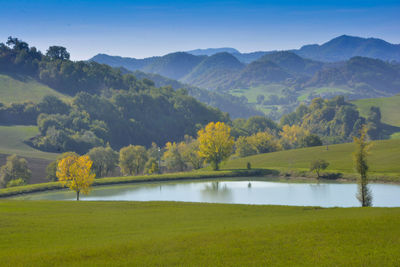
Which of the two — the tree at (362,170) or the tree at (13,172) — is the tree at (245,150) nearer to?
the tree at (13,172)

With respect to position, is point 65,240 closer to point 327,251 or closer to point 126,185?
point 327,251

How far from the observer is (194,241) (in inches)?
905

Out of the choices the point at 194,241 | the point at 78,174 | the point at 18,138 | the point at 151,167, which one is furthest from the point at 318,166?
the point at 18,138

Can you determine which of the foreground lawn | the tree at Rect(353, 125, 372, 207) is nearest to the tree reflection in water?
the tree at Rect(353, 125, 372, 207)

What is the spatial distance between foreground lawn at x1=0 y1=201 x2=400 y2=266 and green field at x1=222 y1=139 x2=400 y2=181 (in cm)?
5395

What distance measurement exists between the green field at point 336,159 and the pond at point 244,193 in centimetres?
1072

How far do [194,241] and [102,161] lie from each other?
271 ft

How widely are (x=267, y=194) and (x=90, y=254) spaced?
1840 inches

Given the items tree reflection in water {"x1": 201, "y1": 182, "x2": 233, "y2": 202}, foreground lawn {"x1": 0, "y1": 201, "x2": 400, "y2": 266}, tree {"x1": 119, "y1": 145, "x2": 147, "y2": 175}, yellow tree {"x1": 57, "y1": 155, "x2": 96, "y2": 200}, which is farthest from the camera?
tree {"x1": 119, "y1": 145, "x2": 147, "y2": 175}

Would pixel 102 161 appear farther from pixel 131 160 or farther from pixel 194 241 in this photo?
pixel 194 241

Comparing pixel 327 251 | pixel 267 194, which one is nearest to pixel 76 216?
pixel 327 251

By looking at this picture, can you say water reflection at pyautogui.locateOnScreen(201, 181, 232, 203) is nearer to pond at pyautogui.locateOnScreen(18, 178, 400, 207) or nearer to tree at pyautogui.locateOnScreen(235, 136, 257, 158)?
pond at pyautogui.locateOnScreen(18, 178, 400, 207)

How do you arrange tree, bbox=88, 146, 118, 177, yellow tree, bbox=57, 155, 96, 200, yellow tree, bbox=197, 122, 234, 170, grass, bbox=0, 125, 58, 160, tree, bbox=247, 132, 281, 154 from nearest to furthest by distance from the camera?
yellow tree, bbox=57, 155, 96, 200 < yellow tree, bbox=197, 122, 234, 170 < tree, bbox=88, 146, 118, 177 < tree, bbox=247, 132, 281, 154 < grass, bbox=0, 125, 58, 160

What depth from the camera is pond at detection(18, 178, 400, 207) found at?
5558 cm
